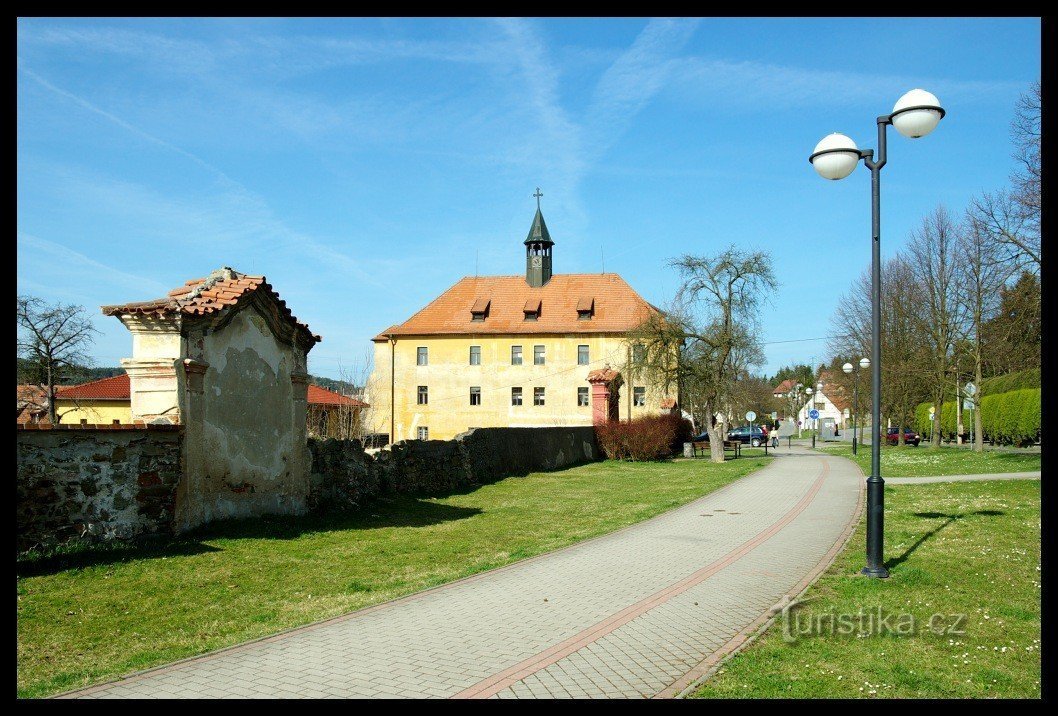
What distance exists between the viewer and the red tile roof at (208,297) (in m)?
11.3

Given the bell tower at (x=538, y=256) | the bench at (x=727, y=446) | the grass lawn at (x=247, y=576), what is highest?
the bell tower at (x=538, y=256)

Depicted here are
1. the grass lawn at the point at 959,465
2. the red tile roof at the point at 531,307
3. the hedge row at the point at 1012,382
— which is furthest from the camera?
the red tile roof at the point at 531,307

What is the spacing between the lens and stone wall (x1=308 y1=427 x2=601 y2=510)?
1538 centimetres

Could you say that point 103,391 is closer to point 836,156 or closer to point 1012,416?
point 836,156

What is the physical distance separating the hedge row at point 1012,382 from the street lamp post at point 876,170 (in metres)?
34.8

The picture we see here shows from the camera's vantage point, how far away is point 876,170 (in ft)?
30.6

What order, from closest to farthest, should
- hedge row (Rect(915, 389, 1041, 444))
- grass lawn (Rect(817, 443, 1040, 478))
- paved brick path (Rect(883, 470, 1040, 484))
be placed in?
paved brick path (Rect(883, 470, 1040, 484)) → grass lawn (Rect(817, 443, 1040, 478)) → hedge row (Rect(915, 389, 1041, 444))

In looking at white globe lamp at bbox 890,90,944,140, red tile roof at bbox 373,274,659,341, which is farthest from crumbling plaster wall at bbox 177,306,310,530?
red tile roof at bbox 373,274,659,341

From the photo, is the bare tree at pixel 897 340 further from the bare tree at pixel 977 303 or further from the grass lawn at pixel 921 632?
the grass lawn at pixel 921 632

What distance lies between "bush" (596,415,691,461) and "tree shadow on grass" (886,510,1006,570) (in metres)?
19.5

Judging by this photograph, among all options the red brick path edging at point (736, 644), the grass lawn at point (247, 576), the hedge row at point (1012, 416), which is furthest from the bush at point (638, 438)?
the red brick path edging at point (736, 644)

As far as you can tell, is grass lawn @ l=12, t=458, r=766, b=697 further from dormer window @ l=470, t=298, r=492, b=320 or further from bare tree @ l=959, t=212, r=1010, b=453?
dormer window @ l=470, t=298, r=492, b=320
